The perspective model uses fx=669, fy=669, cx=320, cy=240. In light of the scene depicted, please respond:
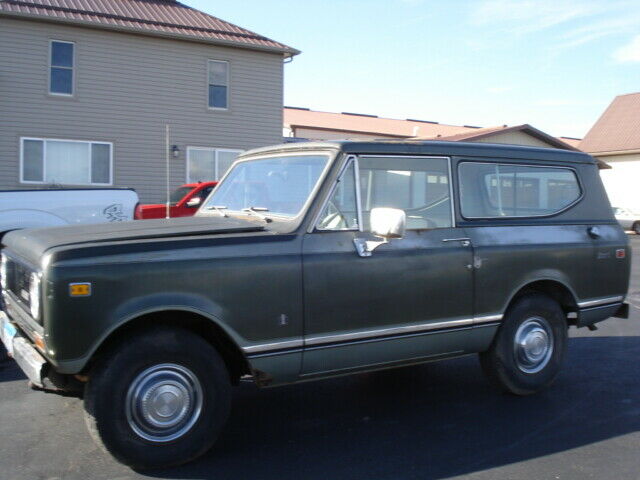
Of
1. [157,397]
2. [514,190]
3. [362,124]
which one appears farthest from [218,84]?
[362,124]

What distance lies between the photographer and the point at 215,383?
3877 millimetres

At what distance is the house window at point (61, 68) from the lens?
17.1 metres

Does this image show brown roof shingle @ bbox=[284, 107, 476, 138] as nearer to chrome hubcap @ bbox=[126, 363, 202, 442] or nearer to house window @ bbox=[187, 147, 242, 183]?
house window @ bbox=[187, 147, 242, 183]

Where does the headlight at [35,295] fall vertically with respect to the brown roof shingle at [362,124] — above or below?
below

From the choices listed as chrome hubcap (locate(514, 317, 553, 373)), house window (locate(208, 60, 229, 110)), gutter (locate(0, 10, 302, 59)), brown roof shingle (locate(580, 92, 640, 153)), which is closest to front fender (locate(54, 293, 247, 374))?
chrome hubcap (locate(514, 317, 553, 373))

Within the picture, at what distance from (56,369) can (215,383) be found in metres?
0.87

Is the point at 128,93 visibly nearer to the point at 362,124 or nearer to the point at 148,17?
the point at 148,17

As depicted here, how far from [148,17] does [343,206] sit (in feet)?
52.5

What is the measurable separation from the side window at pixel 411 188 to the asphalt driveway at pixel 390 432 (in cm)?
142

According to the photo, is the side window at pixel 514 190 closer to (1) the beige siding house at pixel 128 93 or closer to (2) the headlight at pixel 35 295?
(2) the headlight at pixel 35 295

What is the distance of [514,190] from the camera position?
17.2 ft

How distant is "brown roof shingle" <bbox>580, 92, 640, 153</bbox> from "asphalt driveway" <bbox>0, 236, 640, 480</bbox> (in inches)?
1297

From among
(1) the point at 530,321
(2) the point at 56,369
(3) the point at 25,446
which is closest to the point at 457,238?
(1) the point at 530,321

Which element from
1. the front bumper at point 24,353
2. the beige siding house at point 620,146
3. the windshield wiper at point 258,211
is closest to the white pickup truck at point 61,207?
the front bumper at point 24,353
